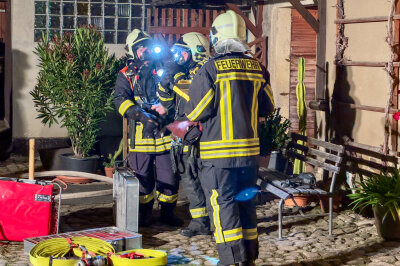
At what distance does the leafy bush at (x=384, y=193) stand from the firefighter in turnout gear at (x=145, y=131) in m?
1.97

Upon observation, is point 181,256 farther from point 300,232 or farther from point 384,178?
point 384,178

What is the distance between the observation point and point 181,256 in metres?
7.15

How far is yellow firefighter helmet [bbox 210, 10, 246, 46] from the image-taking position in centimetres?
654

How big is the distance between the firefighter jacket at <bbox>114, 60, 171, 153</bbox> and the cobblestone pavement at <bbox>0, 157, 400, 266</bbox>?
2.87 ft

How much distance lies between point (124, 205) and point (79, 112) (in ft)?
13.6

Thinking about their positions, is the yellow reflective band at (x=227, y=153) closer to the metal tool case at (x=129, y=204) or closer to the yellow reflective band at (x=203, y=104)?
the yellow reflective band at (x=203, y=104)

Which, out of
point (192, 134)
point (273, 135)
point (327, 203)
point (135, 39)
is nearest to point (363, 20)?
point (273, 135)

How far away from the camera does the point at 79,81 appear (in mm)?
11180

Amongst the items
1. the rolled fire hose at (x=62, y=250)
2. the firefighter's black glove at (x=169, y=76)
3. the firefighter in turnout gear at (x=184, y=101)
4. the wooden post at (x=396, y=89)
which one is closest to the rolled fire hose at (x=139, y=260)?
the rolled fire hose at (x=62, y=250)

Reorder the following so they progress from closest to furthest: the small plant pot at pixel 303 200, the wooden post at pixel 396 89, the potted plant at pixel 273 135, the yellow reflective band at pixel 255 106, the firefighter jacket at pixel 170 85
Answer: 1. the yellow reflective band at pixel 255 106
2. the firefighter jacket at pixel 170 85
3. the wooden post at pixel 396 89
4. the small plant pot at pixel 303 200
5. the potted plant at pixel 273 135

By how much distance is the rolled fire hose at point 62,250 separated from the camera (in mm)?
5748

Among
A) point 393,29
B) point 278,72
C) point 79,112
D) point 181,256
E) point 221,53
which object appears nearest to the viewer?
point 221,53

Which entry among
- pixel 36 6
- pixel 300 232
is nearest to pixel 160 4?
A: pixel 36 6

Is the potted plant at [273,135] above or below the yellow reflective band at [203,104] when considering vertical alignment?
below
